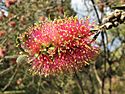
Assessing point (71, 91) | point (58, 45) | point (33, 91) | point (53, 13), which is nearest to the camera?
point (58, 45)

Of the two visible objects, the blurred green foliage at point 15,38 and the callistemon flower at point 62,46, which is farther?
the blurred green foliage at point 15,38

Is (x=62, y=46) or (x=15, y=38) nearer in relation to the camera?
(x=62, y=46)

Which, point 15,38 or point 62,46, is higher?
point 62,46

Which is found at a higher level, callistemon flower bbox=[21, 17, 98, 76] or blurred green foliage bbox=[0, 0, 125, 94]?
callistemon flower bbox=[21, 17, 98, 76]

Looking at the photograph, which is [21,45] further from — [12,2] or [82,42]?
[12,2]

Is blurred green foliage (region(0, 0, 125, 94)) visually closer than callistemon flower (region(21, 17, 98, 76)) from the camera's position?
No

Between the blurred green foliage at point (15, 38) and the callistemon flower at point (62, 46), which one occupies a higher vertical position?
the callistemon flower at point (62, 46)

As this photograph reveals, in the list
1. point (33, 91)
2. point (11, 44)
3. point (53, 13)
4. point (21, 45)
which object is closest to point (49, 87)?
point (33, 91)

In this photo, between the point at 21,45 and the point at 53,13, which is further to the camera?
the point at 53,13
